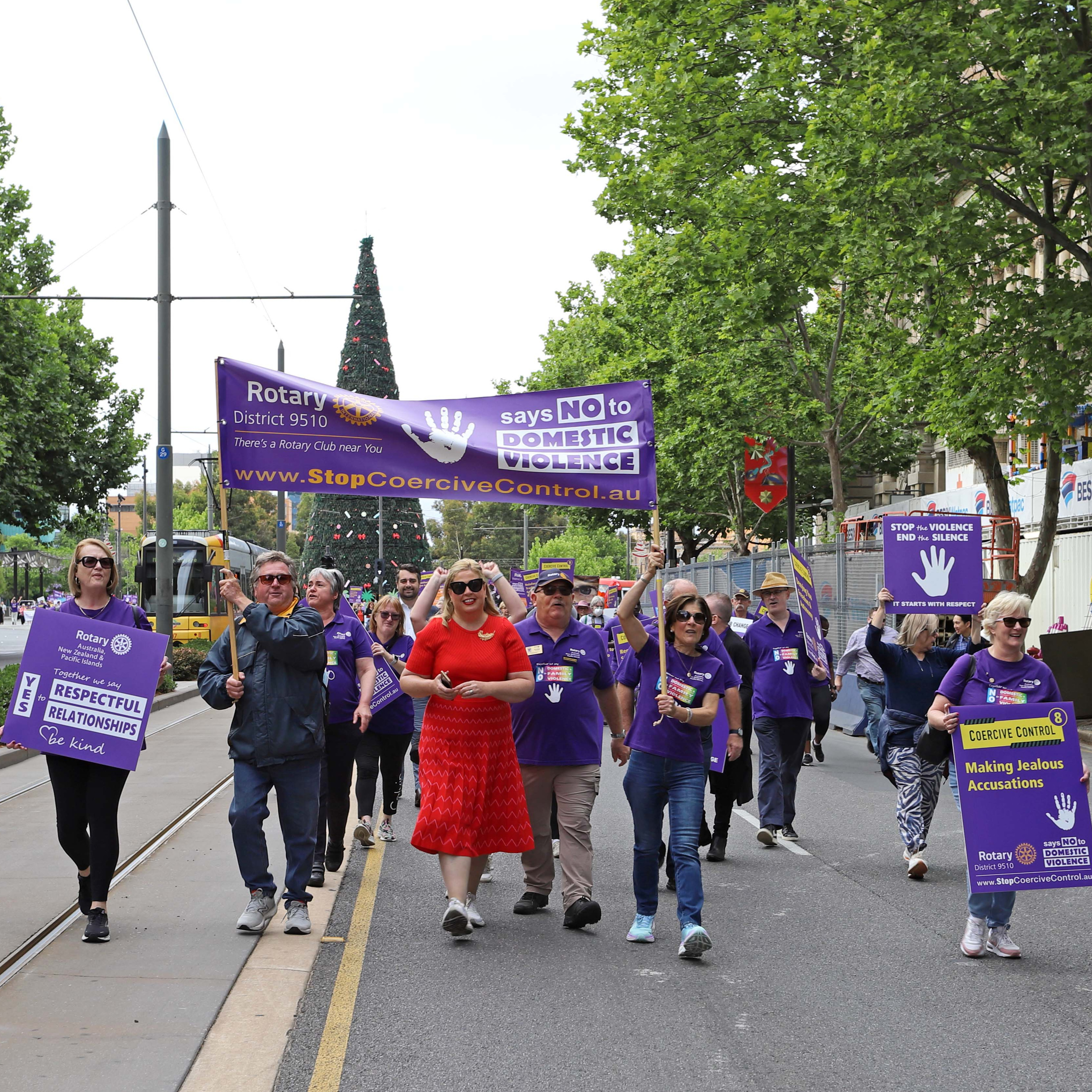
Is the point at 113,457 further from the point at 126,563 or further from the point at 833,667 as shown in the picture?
the point at 126,563

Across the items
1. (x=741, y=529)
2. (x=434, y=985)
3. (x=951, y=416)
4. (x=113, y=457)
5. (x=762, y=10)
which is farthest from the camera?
(x=741, y=529)

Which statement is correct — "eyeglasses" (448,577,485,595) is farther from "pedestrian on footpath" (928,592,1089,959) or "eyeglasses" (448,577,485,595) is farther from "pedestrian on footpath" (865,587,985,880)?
"pedestrian on footpath" (865,587,985,880)

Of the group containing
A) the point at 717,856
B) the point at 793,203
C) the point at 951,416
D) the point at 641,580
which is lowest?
the point at 717,856

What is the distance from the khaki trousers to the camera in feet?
23.5

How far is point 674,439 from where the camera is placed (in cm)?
3800

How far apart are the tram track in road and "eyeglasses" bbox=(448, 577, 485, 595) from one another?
87.9 inches

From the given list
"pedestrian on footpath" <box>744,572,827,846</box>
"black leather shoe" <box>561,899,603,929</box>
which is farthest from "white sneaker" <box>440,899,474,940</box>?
"pedestrian on footpath" <box>744,572,827,846</box>

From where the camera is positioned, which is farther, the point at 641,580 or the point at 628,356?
the point at 628,356

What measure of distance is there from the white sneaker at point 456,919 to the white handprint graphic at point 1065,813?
2.87 metres

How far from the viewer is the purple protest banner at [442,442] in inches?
297

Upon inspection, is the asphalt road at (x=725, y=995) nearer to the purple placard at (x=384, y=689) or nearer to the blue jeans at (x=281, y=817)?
the blue jeans at (x=281, y=817)

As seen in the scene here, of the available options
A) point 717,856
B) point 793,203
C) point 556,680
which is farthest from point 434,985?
point 793,203

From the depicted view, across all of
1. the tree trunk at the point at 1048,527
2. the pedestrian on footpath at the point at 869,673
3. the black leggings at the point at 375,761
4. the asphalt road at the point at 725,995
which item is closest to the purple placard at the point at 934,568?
the pedestrian on footpath at the point at 869,673

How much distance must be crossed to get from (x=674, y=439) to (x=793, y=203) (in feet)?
61.3
